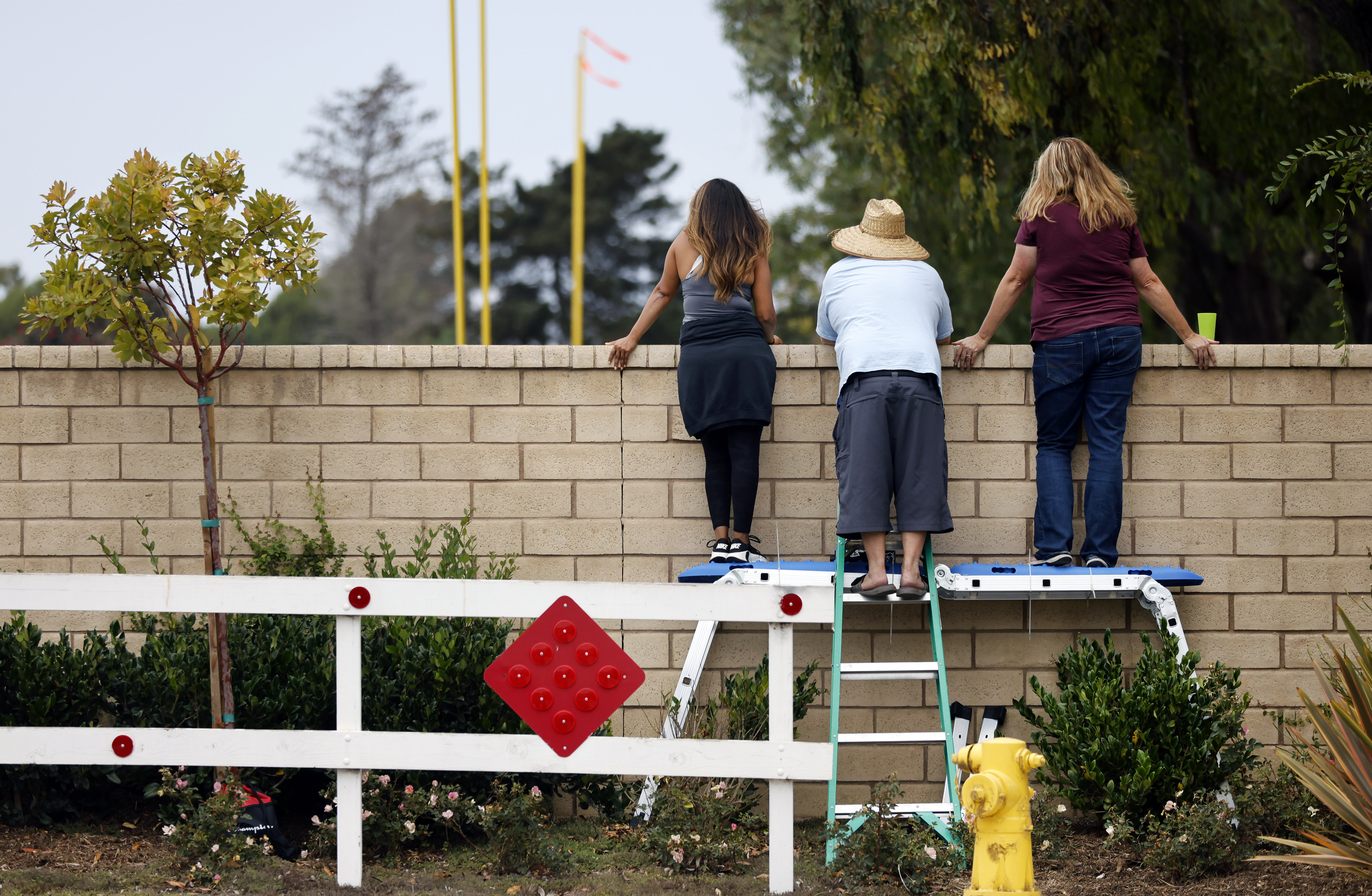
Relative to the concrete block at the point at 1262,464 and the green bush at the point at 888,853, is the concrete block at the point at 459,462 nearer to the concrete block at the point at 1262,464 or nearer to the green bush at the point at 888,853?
the green bush at the point at 888,853

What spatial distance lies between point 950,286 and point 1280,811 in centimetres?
1453

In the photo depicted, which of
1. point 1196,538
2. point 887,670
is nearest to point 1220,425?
point 1196,538

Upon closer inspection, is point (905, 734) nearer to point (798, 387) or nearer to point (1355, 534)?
point (798, 387)

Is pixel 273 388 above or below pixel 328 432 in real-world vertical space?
above

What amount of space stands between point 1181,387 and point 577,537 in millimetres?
2830

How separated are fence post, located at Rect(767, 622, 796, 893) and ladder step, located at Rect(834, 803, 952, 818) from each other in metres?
0.46

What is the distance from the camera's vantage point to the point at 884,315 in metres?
5.21

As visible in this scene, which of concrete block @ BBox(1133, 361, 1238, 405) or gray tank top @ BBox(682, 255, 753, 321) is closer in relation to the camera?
gray tank top @ BBox(682, 255, 753, 321)

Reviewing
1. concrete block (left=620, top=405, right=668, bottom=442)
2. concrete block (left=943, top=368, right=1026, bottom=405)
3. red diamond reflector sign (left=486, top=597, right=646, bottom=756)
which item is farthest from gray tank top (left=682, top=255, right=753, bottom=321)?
red diamond reflector sign (left=486, top=597, right=646, bottom=756)

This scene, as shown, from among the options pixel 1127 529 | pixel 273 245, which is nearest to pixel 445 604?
pixel 273 245

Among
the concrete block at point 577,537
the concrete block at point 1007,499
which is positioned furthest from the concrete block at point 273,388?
the concrete block at point 1007,499

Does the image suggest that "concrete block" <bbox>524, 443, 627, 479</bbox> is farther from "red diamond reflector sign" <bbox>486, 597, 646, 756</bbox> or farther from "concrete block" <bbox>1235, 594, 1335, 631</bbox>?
"concrete block" <bbox>1235, 594, 1335, 631</bbox>

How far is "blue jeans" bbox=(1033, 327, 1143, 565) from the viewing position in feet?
17.7

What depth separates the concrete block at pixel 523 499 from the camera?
18.9 ft
